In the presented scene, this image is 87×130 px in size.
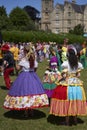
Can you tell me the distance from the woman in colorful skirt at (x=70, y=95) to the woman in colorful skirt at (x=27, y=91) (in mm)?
671

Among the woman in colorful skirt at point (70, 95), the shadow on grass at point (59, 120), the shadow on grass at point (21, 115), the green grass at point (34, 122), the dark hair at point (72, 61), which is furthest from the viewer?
the shadow on grass at point (21, 115)

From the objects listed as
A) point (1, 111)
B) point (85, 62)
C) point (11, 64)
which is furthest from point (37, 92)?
point (85, 62)

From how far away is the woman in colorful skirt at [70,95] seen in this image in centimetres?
968

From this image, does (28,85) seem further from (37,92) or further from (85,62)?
(85,62)

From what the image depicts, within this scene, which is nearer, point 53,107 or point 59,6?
point 53,107

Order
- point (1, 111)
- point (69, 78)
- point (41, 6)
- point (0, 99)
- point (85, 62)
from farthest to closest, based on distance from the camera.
Result: point (41, 6) → point (85, 62) → point (0, 99) → point (1, 111) → point (69, 78)

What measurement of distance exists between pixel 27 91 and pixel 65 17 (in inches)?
4738

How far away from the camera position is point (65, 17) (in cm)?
12962

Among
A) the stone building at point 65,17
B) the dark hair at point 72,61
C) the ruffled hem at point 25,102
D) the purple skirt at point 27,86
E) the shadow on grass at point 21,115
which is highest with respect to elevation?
the dark hair at point 72,61

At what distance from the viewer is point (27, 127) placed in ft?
33.0

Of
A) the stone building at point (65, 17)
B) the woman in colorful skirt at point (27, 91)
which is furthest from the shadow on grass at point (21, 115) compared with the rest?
the stone building at point (65, 17)

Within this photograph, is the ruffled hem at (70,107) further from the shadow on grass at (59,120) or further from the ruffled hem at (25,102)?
the ruffled hem at (25,102)

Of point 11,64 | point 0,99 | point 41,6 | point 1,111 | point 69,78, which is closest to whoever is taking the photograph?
point 69,78

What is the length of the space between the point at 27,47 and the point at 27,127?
206cm
